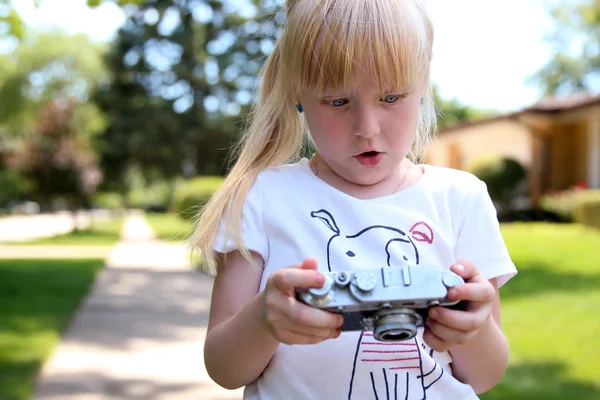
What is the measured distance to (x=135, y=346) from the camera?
5.96 metres

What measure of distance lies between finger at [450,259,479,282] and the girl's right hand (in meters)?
0.19

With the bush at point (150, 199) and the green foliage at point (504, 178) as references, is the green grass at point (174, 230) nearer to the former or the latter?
the green foliage at point (504, 178)

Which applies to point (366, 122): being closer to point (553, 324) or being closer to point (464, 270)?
point (464, 270)

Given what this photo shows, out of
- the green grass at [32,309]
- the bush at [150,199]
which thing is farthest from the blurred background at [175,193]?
the bush at [150,199]

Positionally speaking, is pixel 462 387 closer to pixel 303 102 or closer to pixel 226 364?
pixel 226 364

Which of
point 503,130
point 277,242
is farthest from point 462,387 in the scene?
point 503,130

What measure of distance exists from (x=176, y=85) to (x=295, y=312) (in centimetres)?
2579

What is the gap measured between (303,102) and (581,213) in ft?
47.0

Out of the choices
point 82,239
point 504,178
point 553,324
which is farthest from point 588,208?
point 82,239

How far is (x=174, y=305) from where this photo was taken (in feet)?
26.4

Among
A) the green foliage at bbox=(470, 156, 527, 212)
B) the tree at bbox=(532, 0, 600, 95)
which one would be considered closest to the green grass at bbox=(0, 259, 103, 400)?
the green foliage at bbox=(470, 156, 527, 212)

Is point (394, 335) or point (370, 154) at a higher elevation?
point (370, 154)

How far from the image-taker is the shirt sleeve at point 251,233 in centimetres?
141

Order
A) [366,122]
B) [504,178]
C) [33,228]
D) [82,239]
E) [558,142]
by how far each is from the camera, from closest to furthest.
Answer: [366,122] → [82,239] → [504,178] → [558,142] → [33,228]
